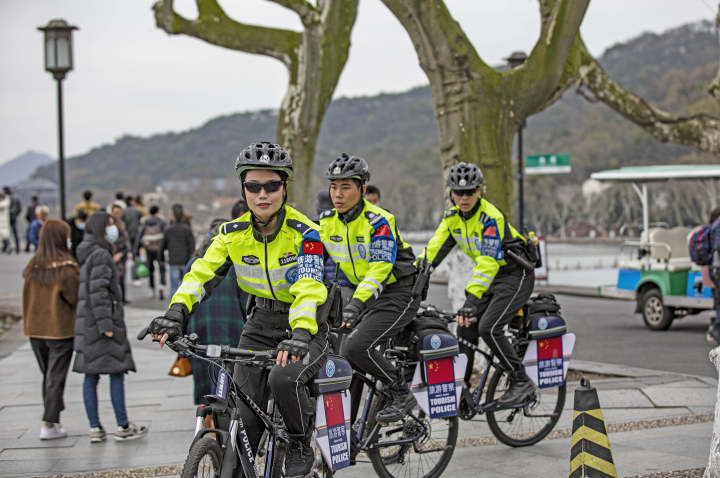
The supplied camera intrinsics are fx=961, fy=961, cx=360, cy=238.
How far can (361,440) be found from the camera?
5938 millimetres

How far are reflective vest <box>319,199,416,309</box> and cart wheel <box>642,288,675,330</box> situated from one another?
1020cm

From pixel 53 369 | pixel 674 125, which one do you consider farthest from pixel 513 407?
pixel 674 125

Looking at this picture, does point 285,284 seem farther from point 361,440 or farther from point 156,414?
point 156,414

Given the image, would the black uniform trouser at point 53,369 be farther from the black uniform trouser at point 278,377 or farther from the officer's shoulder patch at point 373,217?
the black uniform trouser at point 278,377

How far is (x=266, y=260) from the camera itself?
4746 millimetres

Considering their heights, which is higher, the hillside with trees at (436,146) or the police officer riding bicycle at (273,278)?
the hillside with trees at (436,146)

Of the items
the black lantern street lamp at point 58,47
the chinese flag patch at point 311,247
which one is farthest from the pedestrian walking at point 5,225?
the chinese flag patch at point 311,247

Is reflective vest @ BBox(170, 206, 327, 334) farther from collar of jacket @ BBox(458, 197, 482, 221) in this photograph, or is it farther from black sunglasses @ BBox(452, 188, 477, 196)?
collar of jacket @ BBox(458, 197, 482, 221)

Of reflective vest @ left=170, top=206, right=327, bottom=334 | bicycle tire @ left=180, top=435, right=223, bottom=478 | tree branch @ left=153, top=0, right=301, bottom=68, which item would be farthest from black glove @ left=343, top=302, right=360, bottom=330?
tree branch @ left=153, top=0, right=301, bottom=68

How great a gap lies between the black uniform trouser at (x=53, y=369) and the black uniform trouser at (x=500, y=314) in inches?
128

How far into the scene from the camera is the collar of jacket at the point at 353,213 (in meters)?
6.07

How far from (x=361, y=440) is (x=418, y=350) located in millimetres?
758

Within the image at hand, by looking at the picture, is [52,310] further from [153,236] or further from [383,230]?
[153,236]

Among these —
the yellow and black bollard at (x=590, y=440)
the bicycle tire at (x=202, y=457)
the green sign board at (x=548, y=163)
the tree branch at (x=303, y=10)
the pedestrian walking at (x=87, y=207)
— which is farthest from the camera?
the green sign board at (x=548, y=163)
